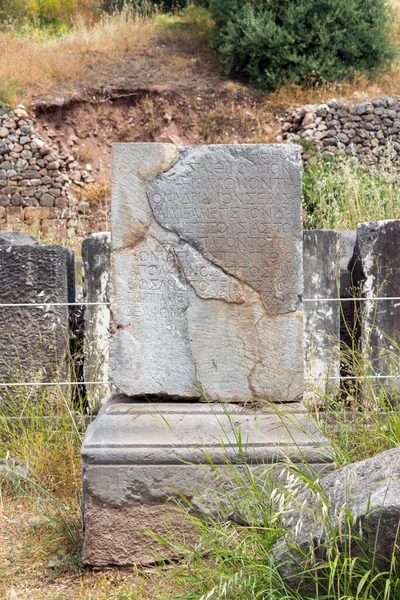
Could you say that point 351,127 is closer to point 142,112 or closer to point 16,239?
point 142,112

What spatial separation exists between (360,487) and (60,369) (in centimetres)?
228

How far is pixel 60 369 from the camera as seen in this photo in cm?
391

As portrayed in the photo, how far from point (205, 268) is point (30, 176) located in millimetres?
10062

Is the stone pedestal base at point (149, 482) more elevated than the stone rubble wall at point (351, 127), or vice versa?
the stone rubble wall at point (351, 127)

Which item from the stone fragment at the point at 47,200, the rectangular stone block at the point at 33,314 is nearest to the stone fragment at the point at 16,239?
the rectangular stone block at the point at 33,314

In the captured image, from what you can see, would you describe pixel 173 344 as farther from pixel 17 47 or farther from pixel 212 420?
pixel 17 47

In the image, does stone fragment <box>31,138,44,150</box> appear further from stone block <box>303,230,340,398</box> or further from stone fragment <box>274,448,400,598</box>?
stone fragment <box>274,448,400,598</box>

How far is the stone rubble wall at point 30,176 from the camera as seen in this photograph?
1217 centimetres

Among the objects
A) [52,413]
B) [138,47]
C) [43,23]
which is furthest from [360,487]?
[43,23]

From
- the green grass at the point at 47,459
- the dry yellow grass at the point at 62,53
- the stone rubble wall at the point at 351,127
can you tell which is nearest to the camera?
the green grass at the point at 47,459

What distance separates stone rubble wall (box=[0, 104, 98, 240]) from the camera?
1217 cm

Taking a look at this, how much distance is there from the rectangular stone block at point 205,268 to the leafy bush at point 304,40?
448 inches

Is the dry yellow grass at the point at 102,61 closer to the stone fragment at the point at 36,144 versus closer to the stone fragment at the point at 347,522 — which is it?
the stone fragment at the point at 36,144

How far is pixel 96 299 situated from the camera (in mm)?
4062
